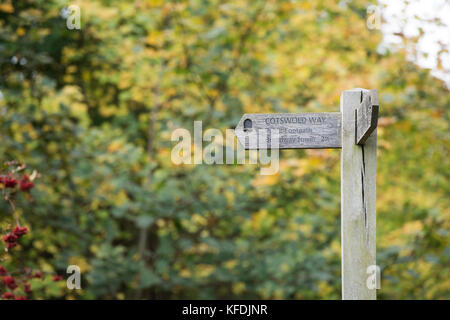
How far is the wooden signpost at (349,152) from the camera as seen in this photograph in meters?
1.76

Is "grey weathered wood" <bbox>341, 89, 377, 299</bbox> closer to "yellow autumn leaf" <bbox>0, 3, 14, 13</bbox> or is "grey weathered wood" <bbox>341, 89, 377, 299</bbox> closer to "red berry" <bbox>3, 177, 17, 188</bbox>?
"red berry" <bbox>3, 177, 17, 188</bbox>

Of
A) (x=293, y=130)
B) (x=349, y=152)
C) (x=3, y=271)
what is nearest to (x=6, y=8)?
(x=3, y=271)

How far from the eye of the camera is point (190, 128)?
172 inches

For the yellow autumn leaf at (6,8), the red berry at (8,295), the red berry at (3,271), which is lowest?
the red berry at (8,295)

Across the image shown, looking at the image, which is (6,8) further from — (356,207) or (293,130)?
(356,207)

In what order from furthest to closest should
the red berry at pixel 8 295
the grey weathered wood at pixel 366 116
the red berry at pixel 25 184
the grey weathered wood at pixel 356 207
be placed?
the red berry at pixel 25 184, the red berry at pixel 8 295, the grey weathered wood at pixel 356 207, the grey weathered wood at pixel 366 116

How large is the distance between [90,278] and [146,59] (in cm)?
183

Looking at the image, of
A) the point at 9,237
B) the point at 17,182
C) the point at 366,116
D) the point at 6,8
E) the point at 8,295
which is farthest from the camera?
the point at 6,8

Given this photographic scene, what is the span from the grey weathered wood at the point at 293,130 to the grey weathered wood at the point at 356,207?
0.05m

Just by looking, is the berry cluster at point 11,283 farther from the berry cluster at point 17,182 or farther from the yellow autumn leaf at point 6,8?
the yellow autumn leaf at point 6,8

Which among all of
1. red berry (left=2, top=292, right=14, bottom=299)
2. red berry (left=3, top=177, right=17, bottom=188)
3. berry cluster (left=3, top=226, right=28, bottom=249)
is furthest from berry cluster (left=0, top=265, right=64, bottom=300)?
red berry (left=3, top=177, right=17, bottom=188)

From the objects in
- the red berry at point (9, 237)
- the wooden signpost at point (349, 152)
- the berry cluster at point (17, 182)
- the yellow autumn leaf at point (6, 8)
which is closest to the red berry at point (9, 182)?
the berry cluster at point (17, 182)

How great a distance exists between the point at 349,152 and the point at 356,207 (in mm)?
196

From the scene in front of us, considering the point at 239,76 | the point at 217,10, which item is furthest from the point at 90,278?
the point at 217,10
